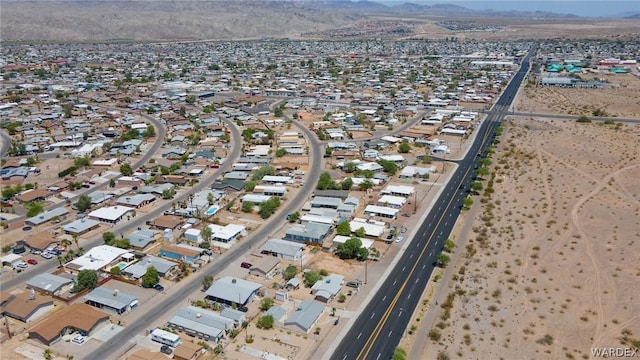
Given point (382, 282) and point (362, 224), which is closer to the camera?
point (382, 282)

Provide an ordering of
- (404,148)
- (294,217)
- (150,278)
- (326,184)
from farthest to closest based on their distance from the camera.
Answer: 1. (404,148)
2. (326,184)
3. (294,217)
4. (150,278)

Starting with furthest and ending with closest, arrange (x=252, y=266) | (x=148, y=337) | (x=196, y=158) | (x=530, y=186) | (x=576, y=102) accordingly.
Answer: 1. (x=576, y=102)
2. (x=196, y=158)
3. (x=530, y=186)
4. (x=252, y=266)
5. (x=148, y=337)

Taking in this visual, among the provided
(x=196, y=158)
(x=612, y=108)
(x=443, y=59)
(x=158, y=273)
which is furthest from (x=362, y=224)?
(x=443, y=59)

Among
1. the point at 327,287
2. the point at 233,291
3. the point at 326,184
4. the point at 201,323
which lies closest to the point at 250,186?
the point at 326,184

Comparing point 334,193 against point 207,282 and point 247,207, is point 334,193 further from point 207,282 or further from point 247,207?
point 207,282

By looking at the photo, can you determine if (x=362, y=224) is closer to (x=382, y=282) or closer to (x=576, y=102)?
(x=382, y=282)

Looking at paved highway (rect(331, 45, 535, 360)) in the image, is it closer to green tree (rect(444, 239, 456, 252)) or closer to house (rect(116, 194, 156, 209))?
green tree (rect(444, 239, 456, 252))

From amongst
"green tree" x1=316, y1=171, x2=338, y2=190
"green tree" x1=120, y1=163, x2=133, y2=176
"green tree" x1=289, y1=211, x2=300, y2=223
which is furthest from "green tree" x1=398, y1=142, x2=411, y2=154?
"green tree" x1=120, y1=163, x2=133, y2=176
